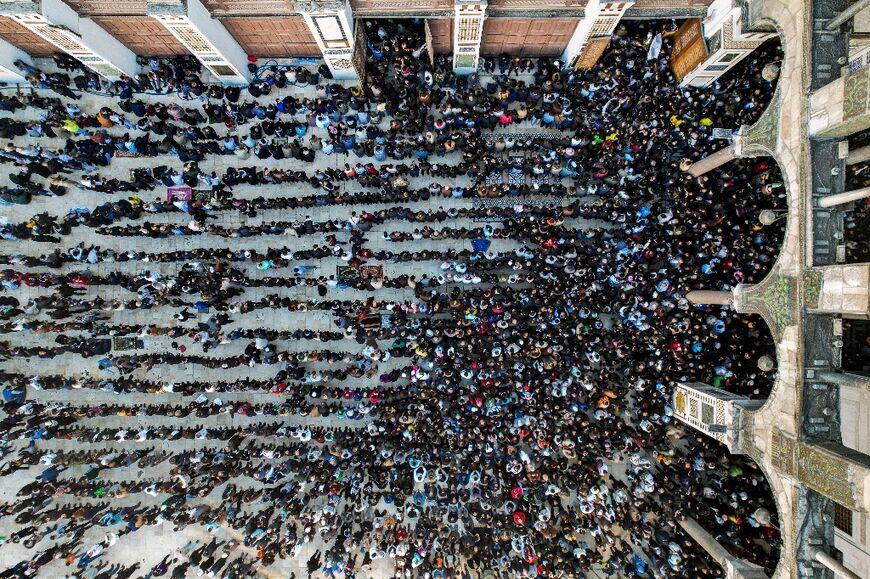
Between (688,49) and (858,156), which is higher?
(688,49)

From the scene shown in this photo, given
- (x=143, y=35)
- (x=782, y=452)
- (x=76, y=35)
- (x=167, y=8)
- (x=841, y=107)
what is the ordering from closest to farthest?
1. (x=841, y=107)
2. (x=782, y=452)
3. (x=167, y=8)
4. (x=76, y=35)
5. (x=143, y=35)

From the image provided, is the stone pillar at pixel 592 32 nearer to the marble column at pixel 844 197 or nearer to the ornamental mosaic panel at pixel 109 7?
the marble column at pixel 844 197


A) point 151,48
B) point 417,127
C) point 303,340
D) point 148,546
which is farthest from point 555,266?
point 148,546

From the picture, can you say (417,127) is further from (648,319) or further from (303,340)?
(648,319)

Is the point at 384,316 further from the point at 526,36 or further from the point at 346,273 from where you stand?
the point at 526,36

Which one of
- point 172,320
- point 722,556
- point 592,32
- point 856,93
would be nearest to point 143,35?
point 172,320
